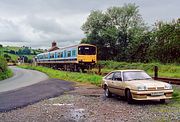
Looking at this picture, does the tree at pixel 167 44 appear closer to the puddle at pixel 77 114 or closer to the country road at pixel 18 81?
the country road at pixel 18 81

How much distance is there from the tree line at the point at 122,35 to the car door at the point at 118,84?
34.8 meters

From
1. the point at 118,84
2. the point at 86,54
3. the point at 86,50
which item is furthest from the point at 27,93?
the point at 86,50

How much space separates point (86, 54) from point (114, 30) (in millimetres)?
28084

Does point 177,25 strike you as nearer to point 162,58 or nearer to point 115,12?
point 162,58

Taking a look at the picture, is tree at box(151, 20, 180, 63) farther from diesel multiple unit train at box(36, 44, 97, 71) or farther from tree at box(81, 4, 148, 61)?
tree at box(81, 4, 148, 61)

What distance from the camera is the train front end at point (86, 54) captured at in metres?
43.7

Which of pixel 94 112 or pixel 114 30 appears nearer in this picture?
pixel 94 112

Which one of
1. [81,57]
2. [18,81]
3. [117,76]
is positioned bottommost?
[18,81]

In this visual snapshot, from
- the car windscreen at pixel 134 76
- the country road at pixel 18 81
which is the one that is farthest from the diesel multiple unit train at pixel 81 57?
the car windscreen at pixel 134 76

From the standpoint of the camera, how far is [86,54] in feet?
146

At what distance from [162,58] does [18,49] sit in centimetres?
9715

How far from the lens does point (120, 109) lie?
13000 mm

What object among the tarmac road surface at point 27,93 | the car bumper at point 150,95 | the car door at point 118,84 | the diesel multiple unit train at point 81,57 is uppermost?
the diesel multiple unit train at point 81,57

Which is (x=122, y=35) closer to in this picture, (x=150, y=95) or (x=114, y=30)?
Answer: (x=114, y=30)
